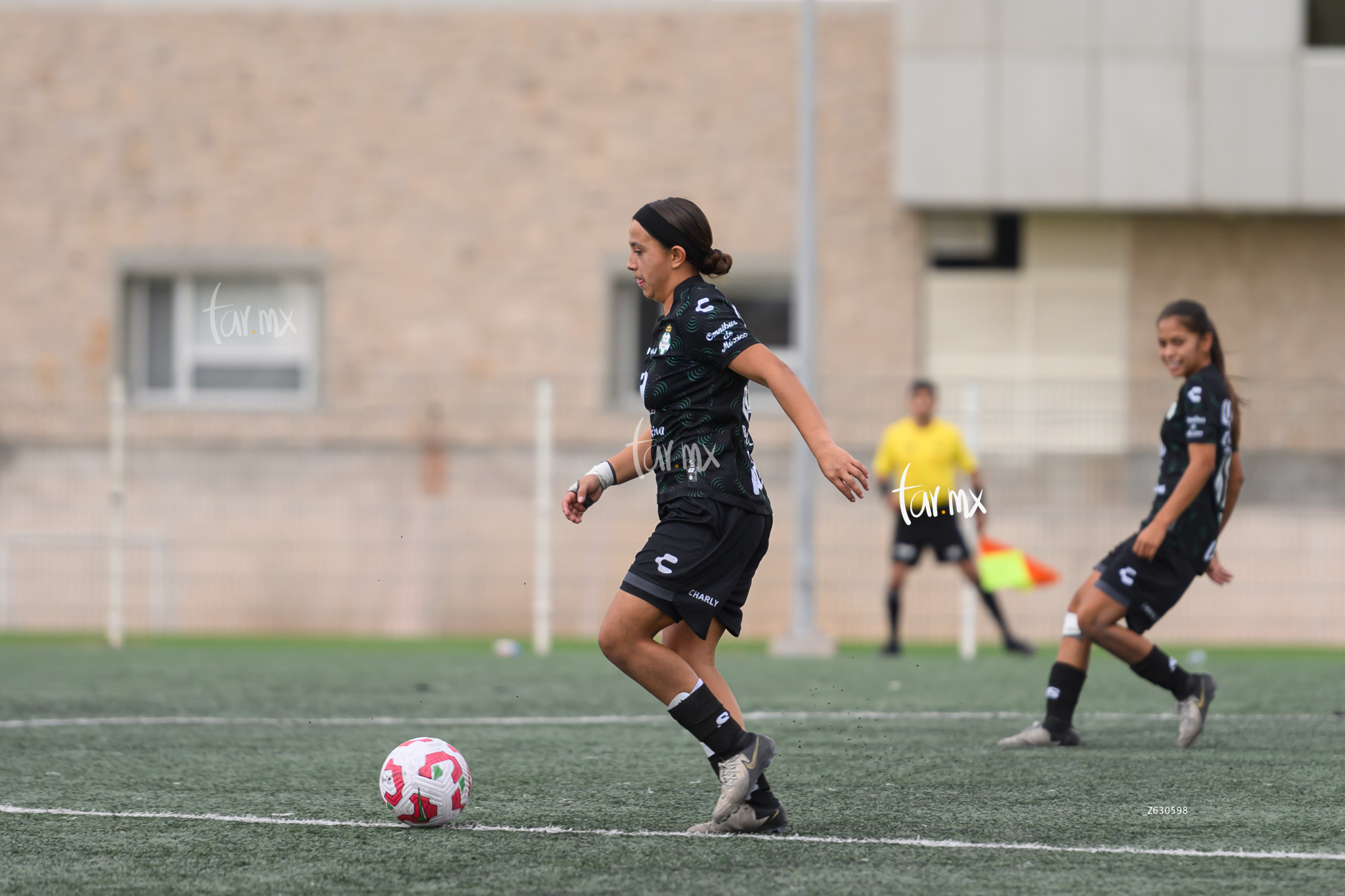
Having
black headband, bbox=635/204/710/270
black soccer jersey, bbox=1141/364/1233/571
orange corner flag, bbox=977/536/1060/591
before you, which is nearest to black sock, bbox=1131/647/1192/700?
black soccer jersey, bbox=1141/364/1233/571

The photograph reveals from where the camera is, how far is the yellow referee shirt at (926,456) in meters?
12.8

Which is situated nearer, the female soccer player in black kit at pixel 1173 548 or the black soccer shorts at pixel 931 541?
the female soccer player in black kit at pixel 1173 548

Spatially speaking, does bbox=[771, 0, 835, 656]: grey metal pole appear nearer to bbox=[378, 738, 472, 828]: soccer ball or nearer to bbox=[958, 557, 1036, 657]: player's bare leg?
bbox=[958, 557, 1036, 657]: player's bare leg

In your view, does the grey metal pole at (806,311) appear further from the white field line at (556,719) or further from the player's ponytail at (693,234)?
the player's ponytail at (693,234)

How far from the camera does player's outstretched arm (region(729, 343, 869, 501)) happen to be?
14.8ft

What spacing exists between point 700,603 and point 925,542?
819 cm

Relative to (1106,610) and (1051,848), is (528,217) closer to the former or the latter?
(1106,610)

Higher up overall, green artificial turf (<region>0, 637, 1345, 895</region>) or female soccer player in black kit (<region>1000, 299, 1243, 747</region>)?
female soccer player in black kit (<region>1000, 299, 1243, 747</region>)

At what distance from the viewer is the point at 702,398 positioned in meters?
4.88

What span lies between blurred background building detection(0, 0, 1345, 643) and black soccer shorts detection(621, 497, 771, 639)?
37.2 ft

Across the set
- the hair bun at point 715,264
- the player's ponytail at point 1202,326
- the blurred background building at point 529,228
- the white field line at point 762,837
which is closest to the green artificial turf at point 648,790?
the white field line at point 762,837

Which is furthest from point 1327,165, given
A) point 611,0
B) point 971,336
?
point 611,0

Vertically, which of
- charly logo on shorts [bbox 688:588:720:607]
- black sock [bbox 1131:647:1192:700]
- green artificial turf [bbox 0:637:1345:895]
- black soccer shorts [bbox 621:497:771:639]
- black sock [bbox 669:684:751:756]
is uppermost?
black soccer shorts [bbox 621:497:771:639]

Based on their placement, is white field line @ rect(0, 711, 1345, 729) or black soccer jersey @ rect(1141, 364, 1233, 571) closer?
black soccer jersey @ rect(1141, 364, 1233, 571)
